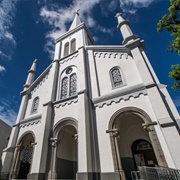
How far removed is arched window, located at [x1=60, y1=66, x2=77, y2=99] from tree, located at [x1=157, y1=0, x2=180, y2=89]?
7366mm

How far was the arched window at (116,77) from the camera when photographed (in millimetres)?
9459

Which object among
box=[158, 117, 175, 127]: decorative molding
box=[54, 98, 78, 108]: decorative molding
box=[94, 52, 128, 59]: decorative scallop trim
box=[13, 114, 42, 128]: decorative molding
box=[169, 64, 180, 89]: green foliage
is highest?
box=[94, 52, 128, 59]: decorative scallop trim

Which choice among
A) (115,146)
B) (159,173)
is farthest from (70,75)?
(159,173)

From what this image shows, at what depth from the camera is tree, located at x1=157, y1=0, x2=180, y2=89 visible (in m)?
5.96

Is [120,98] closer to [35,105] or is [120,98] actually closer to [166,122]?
[166,122]

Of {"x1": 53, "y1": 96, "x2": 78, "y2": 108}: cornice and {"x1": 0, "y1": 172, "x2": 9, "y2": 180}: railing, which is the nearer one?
{"x1": 0, "y1": 172, "x2": 9, "y2": 180}: railing

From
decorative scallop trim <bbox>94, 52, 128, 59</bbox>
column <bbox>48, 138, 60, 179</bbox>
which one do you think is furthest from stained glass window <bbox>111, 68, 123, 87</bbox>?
column <bbox>48, 138, 60, 179</bbox>

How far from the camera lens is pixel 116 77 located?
983 cm

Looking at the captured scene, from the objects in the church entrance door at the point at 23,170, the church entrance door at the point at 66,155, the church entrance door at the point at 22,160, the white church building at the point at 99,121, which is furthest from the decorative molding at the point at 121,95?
the church entrance door at the point at 23,170

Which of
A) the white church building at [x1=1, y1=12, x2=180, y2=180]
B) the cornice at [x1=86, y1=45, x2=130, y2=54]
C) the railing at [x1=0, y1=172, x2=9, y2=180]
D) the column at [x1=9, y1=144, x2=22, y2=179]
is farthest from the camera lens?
the cornice at [x1=86, y1=45, x2=130, y2=54]

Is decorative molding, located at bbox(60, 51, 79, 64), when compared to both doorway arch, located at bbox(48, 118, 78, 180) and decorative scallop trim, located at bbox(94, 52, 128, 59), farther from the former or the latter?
doorway arch, located at bbox(48, 118, 78, 180)

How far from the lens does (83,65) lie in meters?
11.2

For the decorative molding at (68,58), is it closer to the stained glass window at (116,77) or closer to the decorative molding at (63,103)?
the stained glass window at (116,77)

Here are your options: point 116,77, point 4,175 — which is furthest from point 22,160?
point 116,77
